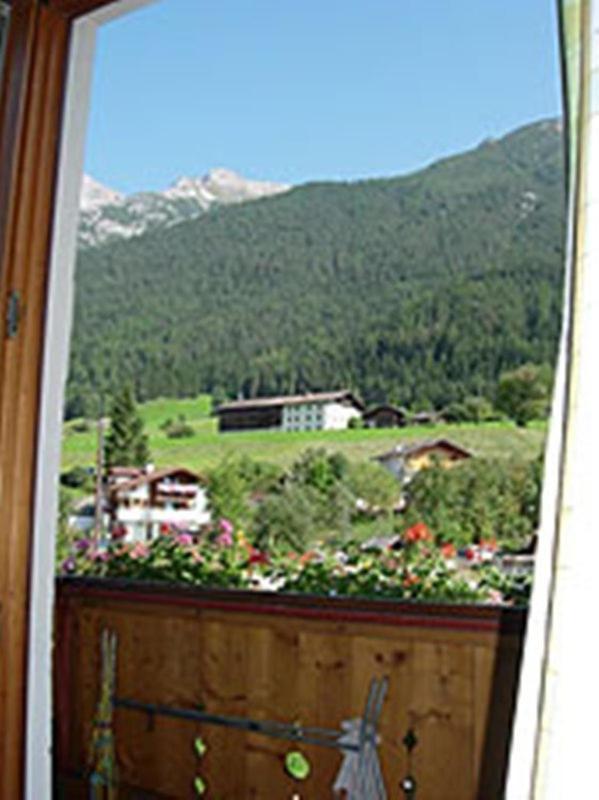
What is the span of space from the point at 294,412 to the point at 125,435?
62 centimetres

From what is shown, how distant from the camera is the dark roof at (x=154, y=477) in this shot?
10.5 feet

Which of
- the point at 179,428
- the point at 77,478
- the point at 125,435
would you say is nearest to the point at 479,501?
the point at 179,428

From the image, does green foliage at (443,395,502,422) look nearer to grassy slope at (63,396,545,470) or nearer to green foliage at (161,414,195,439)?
grassy slope at (63,396,545,470)

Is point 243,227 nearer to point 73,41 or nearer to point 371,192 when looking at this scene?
point 371,192

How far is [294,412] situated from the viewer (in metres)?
3.05

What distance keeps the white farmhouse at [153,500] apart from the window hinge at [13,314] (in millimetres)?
1167

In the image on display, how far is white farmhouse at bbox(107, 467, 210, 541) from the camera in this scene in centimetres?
320

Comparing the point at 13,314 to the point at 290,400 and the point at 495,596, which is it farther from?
the point at 495,596

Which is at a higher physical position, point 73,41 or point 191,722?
point 73,41

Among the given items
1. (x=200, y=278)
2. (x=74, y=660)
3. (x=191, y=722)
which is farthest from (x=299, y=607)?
(x=200, y=278)

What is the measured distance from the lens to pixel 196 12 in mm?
3172

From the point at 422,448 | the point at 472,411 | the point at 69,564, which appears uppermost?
the point at 472,411

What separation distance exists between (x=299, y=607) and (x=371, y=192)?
1.24 m

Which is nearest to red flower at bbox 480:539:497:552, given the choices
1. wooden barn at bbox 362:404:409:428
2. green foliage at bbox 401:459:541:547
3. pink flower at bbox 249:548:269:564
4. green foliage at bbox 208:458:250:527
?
green foliage at bbox 401:459:541:547
